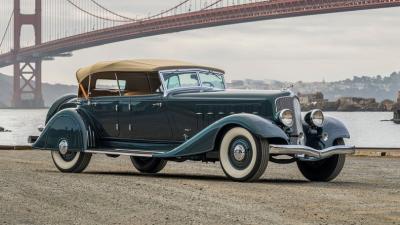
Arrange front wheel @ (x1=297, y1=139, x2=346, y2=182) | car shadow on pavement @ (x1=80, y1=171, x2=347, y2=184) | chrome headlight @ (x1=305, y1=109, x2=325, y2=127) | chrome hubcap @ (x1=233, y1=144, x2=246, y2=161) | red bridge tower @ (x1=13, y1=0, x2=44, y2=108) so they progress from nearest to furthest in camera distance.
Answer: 1. chrome hubcap @ (x1=233, y1=144, x2=246, y2=161)
2. car shadow on pavement @ (x1=80, y1=171, x2=347, y2=184)
3. chrome headlight @ (x1=305, y1=109, x2=325, y2=127)
4. front wheel @ (x1=297, y1=139, x2=346, y2=182)
5. red bridge tower @ (x1=13, y1=0, x2=44, y2=108)

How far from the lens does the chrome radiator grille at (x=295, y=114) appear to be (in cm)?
1209

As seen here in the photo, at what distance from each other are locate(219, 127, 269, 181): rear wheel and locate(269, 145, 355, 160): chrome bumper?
0.16 meters

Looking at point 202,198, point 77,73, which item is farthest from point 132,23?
point 202,198

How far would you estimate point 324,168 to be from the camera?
42.9ft

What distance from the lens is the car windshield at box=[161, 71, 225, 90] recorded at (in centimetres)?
1325

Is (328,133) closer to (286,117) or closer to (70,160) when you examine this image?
(286,117)

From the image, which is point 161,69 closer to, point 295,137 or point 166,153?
point 166,153

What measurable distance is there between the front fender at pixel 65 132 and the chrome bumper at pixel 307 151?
11.2ft

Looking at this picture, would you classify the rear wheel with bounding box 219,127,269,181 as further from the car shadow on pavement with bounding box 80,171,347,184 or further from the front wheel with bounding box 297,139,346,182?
the front wheel with bounding box 297,139,346,182

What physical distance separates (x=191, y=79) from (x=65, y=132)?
7.22 feet

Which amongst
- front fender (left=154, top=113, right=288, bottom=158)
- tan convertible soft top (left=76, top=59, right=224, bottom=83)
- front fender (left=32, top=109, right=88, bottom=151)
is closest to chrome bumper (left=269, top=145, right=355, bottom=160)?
front fender (left=154, top=113, right=288, bottom=158)

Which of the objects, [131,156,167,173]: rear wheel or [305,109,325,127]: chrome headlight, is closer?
[305,109,325,127]: chrome headlight

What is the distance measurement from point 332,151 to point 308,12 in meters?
62.2

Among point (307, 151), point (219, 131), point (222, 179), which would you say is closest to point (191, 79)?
point (219, 131)
